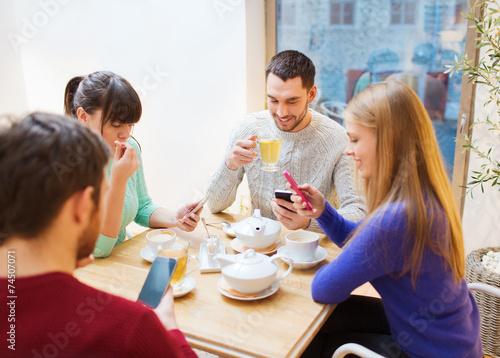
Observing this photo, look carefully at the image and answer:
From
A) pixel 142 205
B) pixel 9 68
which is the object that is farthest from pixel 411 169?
pixel 9 68

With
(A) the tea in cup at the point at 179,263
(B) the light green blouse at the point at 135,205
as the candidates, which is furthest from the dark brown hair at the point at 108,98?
(A) the tea in cup at the point at 179,263

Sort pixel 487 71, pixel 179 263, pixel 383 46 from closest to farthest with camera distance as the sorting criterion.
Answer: pixel 179 263 < pixel 487 71 < pixel 383 46

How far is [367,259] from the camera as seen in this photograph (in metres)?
1.14

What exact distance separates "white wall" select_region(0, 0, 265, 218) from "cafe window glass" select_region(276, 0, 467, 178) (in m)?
0.38

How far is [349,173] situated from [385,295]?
85cm

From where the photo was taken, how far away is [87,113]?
1.62 meters

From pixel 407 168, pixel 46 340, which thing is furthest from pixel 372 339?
pixel 46 340

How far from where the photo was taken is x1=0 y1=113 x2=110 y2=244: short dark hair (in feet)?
2.23

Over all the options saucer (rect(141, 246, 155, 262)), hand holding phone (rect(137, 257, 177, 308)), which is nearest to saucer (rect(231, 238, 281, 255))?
saucer (rect(141, 246, 155, 262))

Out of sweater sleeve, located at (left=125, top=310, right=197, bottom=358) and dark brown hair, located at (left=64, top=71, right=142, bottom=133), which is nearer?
sweater sleeve, located at (left=125, top=310, right=197, bottom=358)

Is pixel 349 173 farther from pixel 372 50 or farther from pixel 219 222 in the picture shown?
pixel 372 50

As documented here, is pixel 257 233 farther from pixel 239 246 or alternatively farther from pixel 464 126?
pixel 464 126

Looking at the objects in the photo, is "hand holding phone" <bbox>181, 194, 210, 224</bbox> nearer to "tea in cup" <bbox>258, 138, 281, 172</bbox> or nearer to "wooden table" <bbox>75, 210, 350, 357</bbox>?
"wooden table" <bbox>75, 210, 350, 357</bbox>

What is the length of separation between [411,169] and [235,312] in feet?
1.97
